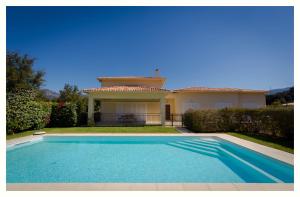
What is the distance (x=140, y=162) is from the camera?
912 centimetres

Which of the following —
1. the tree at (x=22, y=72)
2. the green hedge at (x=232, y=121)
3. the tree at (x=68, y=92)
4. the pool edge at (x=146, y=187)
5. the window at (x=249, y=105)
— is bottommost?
the pool edge at (x=146, y=187)

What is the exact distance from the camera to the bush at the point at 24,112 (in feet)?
48.2

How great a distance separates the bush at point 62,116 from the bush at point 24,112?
1065 millimetres

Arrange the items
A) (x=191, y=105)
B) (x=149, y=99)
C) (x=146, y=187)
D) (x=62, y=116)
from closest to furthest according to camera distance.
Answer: (x=146, y=187)
(x=62, y=116)
(x=149, y=99)
(x=191, y=105)

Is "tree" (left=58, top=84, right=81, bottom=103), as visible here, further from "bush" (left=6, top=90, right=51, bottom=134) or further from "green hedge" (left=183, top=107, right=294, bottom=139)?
"green hedge" (left=183, top=107, right=294, bottom=139)

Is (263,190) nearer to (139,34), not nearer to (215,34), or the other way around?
(215,34)

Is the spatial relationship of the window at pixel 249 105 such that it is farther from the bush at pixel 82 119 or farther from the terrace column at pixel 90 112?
the bush at pixel 82 119

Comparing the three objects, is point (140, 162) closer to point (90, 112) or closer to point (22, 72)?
point (90, 112)

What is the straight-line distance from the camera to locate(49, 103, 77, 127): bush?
2105 centimetres

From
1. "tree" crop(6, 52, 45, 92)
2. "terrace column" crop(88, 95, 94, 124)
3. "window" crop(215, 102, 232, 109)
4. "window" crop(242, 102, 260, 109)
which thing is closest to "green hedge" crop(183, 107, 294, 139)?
"terrace column" crop(88, 95, 94, 124)

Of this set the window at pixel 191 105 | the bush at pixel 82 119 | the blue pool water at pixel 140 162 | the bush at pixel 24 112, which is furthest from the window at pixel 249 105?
the bush at pixel 24 112

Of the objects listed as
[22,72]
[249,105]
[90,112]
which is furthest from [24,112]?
[22,72]

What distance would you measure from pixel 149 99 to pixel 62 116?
9.62 metres
